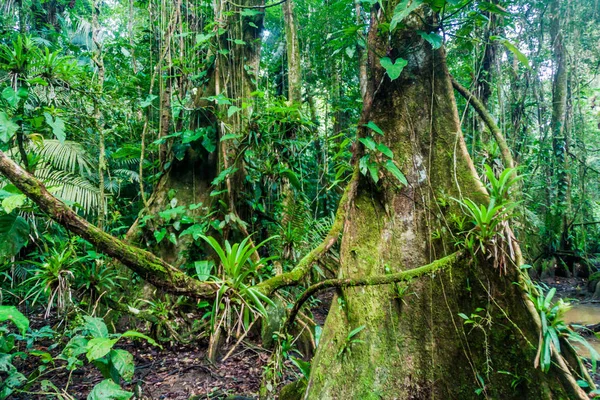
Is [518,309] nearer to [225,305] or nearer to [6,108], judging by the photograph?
[225,305]

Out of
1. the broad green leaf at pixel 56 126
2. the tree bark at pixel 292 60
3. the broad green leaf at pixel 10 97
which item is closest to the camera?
the broad green leaf at pixel 10 97

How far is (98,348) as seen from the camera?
200 cm

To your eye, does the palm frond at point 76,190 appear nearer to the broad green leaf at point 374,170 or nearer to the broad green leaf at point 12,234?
the broad green leaf at point 12,234

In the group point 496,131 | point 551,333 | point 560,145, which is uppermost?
point 560,145

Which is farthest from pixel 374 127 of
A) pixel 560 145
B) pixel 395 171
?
pixel 560 145

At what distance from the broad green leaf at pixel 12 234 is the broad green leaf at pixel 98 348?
0.81 metres

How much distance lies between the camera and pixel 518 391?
201 centimetres

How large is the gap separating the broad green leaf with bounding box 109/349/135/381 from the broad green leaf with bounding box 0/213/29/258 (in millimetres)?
935

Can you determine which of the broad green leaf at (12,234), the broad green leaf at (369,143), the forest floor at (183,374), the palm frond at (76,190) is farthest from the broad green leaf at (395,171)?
the palm frond at (76,190)

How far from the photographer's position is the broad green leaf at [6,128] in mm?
2203

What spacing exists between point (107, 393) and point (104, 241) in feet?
3.06

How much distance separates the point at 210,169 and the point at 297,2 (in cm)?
540

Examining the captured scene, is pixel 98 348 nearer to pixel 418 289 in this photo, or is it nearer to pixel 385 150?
pixel 418 289

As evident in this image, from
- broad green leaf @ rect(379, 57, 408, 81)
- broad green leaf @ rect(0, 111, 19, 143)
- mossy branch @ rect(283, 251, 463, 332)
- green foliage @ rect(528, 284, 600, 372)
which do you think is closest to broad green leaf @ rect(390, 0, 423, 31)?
broad green leaf @ rect(379, 57, 408, 81)
